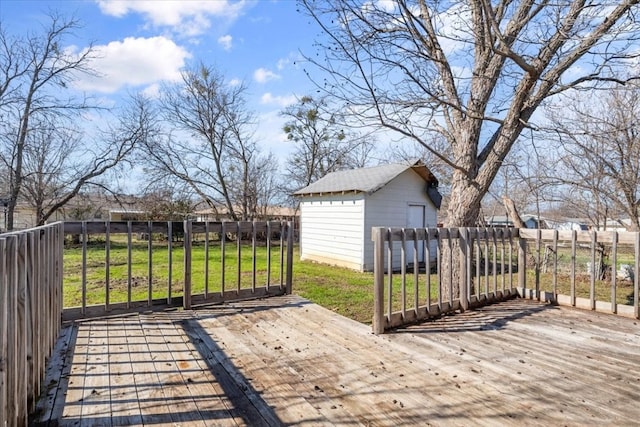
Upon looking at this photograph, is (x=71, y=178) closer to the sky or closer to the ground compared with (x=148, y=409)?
closer to the sky

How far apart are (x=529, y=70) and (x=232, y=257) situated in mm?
10312

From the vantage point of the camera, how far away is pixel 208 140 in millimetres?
19969

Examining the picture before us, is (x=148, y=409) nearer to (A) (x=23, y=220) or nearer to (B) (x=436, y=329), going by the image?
(B) (x=436, y=329)

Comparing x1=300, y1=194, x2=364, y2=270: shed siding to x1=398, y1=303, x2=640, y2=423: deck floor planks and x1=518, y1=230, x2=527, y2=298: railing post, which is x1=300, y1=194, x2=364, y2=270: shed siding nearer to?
x1=518, y1=230, x2=527, y2=298: railing post

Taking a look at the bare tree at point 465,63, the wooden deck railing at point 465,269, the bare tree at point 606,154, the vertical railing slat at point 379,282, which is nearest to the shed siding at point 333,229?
the wooden deck railing at point 465,269

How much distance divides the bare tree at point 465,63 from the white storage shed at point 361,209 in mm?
3835

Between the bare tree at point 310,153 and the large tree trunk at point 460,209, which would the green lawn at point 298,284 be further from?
the bare tree at point 310,153

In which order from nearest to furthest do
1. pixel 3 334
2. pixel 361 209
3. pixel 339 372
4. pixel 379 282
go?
pixel 3 334
pixel 339 372
pixel 379 282
pixel 361 209

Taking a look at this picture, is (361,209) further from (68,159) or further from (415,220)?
(68,159)

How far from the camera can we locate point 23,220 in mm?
17266

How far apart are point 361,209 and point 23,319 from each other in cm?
896

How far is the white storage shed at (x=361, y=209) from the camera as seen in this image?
10.7 metres

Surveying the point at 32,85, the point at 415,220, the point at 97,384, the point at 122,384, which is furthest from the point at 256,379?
the point at 32,85

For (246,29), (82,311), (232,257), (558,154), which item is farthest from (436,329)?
(232,257)
